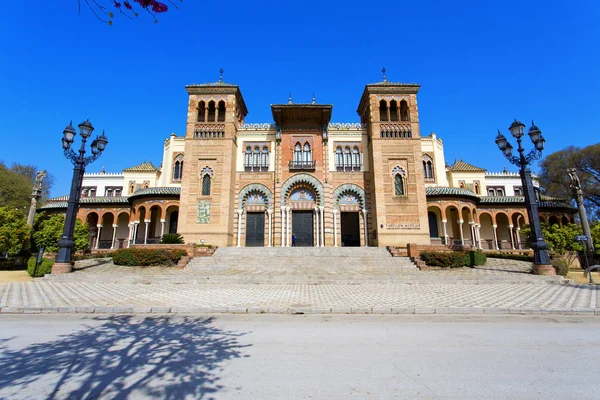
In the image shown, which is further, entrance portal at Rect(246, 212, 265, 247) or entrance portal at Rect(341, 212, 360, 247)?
entrance portal at Rect(341, 212, 360, 247)

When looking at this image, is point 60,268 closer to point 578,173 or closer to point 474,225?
point 474,225

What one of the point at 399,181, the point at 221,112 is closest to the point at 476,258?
the point at 399,181

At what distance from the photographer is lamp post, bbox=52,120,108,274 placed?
13.0 m

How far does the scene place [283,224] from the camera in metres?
22.8

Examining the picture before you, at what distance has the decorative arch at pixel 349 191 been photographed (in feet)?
76.6

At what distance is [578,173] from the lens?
32.3 m

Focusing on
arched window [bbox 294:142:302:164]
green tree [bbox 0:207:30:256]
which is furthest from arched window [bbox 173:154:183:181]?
green tree [bbox 0:207:30:256]

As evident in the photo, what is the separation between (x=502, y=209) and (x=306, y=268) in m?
22.7

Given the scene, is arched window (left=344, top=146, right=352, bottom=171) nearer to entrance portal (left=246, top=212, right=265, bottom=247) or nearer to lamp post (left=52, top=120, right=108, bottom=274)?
entrance portal (left=246, top=212, right=265, bottom=247)

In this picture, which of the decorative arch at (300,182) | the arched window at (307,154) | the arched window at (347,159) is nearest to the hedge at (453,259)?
the decorative arch at (300,182)

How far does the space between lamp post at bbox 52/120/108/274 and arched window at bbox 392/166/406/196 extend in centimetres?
1857

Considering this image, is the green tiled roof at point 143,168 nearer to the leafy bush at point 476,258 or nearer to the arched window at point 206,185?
the arched window at point 206,185

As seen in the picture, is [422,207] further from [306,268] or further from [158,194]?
[158,194]

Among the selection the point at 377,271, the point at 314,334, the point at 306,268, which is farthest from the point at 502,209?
the point at 314,334
